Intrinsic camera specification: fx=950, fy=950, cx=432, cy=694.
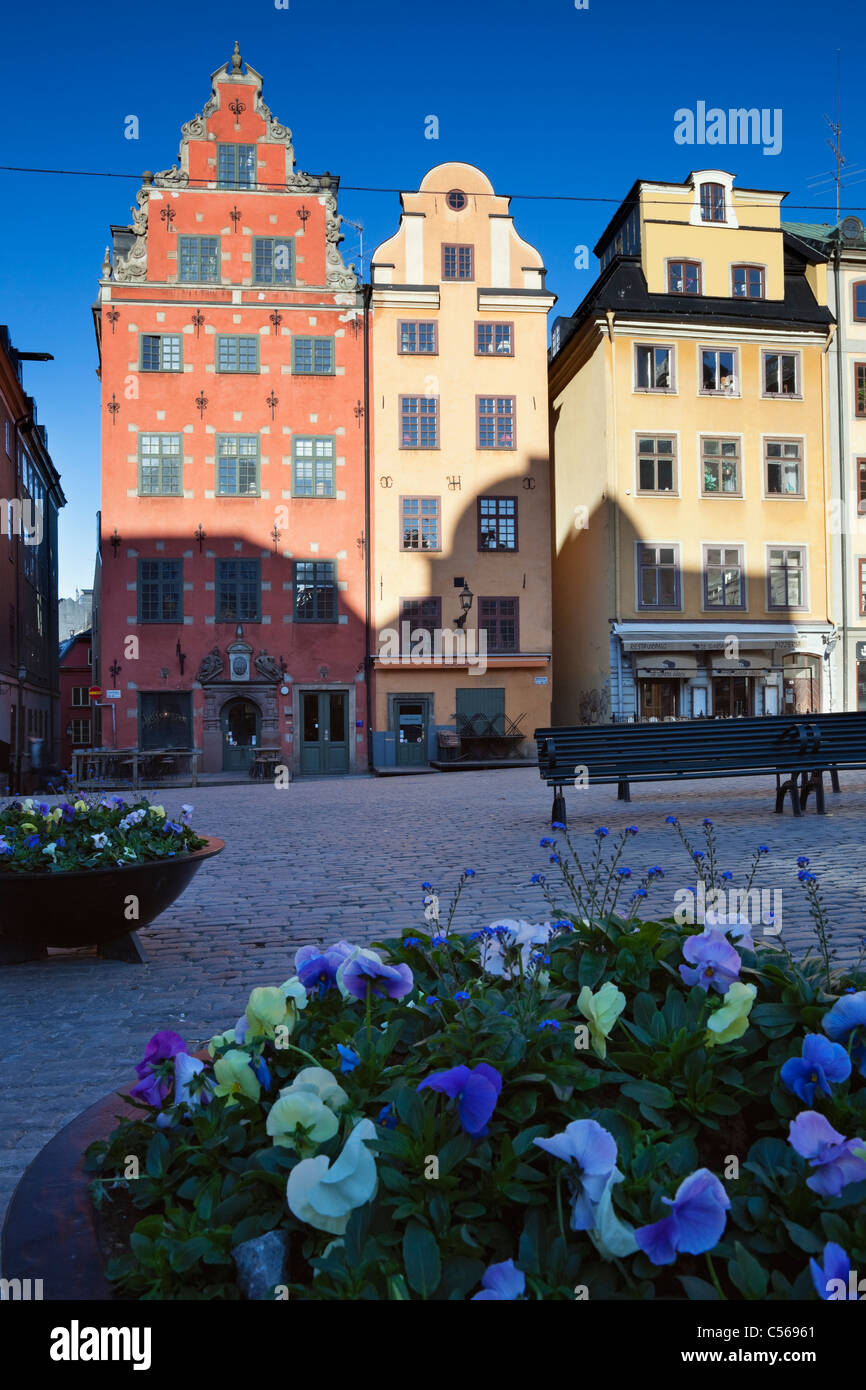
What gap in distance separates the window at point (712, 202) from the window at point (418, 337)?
9.19 m

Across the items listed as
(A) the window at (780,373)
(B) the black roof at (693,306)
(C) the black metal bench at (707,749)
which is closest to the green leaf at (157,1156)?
(C) the black metal bench at (707,749)

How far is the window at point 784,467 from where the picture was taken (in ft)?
97.4

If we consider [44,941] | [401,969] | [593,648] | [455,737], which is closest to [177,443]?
[455,737]

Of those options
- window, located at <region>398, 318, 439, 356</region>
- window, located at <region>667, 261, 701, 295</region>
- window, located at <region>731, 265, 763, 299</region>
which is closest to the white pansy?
window, located at <region>398, 318, 439, 356</region>

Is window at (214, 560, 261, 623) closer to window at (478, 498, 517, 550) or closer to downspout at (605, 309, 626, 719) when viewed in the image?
window at (478, 498, 517, 550)

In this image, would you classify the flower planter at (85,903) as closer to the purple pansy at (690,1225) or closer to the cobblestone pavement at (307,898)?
the cobblestone pavement at (307,898)

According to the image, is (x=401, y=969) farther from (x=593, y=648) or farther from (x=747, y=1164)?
(x=593, y=648)

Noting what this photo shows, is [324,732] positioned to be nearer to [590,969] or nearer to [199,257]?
[199,257]

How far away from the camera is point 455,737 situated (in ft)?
92.6

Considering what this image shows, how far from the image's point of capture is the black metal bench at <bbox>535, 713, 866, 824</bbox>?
10680 millimetres

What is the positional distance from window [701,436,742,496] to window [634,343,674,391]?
2151 millimetres

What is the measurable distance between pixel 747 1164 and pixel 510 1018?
397 millimetres
